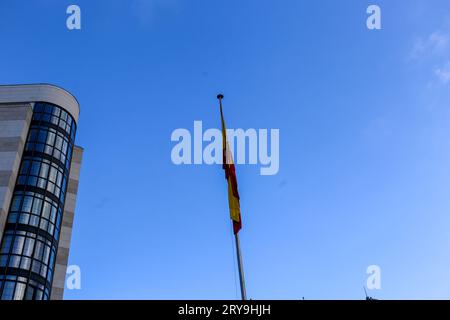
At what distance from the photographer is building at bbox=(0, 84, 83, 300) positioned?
134 feet

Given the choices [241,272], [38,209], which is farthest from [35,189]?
A: [241,272]

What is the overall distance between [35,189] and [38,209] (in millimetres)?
1830

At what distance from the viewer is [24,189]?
43.9 meters

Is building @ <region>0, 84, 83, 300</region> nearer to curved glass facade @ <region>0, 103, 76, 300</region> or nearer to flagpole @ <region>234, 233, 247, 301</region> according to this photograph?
curved glass facade @ <region>0, 103, 76, 300</region>

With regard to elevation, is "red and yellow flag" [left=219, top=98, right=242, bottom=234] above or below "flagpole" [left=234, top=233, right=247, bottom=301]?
above

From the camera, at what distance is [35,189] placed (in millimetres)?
44281

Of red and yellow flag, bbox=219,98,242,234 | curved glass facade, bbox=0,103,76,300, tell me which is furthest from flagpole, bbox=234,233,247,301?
curved glass facade, bbox=0,103,76,300

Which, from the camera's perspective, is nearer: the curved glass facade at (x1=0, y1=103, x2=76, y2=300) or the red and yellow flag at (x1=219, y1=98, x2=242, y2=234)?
the red and yellow flag at (x1=219, y1=98, x2=242, y2=234)

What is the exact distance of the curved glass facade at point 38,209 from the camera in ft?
132

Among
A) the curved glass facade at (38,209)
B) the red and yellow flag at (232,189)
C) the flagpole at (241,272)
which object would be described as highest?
the curved glass facade at (38,209)

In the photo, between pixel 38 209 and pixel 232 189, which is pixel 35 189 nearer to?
pixel 38 209

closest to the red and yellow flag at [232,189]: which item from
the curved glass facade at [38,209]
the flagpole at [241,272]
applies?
the flagpole at [241,272]

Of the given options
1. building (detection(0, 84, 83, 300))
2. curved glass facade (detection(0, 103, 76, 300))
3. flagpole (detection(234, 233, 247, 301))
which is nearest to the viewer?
flagpole (detection(234, 233, 247, 301))

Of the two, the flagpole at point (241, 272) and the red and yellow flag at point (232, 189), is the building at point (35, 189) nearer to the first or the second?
the red and yellow flag at point (232, 189)
